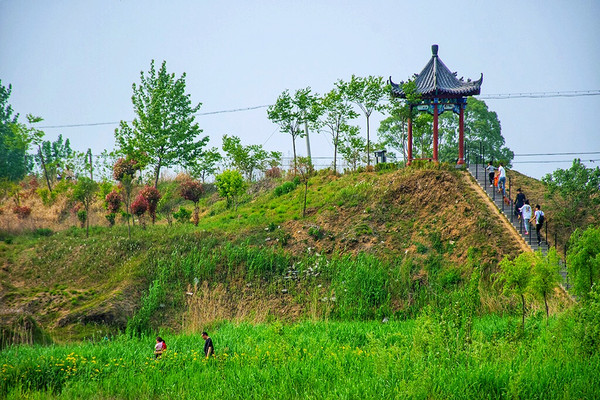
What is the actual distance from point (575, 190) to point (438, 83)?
8.06 meters

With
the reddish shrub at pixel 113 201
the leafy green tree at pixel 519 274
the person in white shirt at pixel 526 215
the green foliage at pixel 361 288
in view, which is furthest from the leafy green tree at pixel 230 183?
the leafy green tree at pixel 519 274

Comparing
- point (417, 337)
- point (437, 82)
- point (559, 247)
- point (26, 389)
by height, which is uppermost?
point (437, 82)

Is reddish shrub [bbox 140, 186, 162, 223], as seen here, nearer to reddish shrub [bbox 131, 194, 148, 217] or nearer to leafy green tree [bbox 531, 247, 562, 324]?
reddish shrub [bbox 131, 194, 148, 217]

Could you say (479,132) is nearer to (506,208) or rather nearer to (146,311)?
(506,208)

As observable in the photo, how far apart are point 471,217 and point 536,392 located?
11919 mm

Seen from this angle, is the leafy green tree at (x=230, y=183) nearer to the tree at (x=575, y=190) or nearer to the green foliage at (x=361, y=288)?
the green foliage at (x=361, y=288)

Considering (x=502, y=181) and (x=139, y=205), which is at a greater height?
(x=502, y=181)

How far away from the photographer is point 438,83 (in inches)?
1013

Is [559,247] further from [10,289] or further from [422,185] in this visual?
[10,289]

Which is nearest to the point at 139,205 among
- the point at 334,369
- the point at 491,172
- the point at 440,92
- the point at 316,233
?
the point at 316,233

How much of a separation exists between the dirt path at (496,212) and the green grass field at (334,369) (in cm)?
599

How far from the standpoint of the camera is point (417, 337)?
11586 mm

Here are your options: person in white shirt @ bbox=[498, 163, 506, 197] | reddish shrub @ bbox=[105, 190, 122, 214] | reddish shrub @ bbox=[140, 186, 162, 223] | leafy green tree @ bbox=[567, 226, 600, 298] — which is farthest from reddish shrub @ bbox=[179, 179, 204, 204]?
leafy green tree @ bbox=[567, 226, 600, 298]

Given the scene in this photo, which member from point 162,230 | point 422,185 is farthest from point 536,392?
point 162,230
